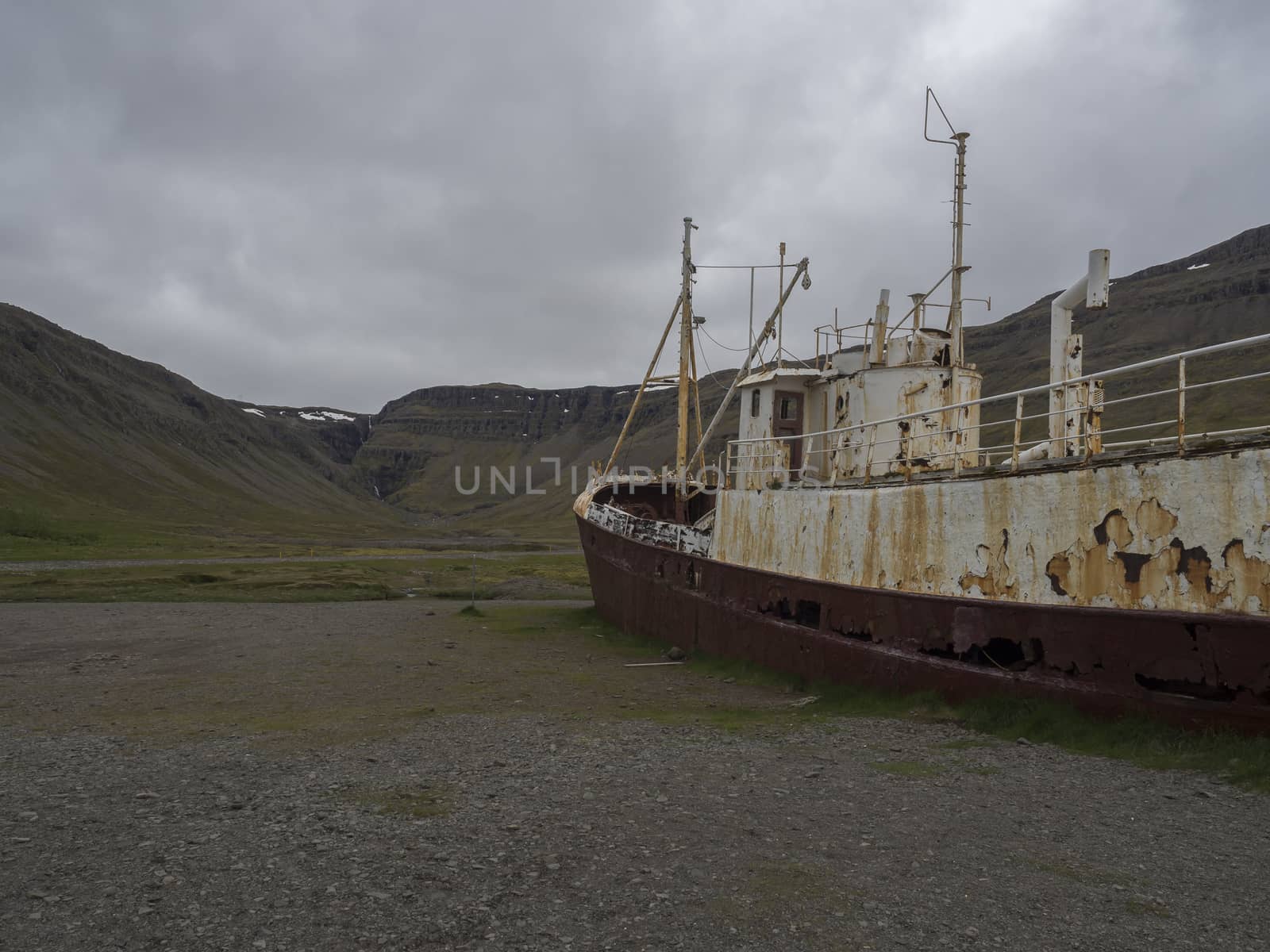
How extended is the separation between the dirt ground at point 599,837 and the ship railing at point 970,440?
127 inches

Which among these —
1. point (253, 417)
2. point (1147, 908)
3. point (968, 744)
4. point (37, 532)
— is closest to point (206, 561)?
point (37, 532)

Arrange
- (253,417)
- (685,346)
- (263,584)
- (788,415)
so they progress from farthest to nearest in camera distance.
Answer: (253,417) → (263,584) → (685,346) → (788,415)

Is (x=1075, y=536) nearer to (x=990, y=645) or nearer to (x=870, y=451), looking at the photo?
(x=990, y=645)

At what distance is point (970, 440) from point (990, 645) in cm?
430

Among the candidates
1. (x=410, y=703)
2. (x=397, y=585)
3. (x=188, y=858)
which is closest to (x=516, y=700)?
(x=410, y=703)

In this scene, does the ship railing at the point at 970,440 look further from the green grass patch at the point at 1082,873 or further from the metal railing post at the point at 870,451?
the green grass patch at the point at 1082,873

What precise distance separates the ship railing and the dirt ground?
322 cm

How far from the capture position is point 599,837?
6.32 metres

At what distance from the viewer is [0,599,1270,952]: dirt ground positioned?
485cm

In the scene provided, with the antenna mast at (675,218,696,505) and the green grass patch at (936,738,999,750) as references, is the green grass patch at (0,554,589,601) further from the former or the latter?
the green grass patch at (936,738,999,750)

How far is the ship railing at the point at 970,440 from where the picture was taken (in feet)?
26.9

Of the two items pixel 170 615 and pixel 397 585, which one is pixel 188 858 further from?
pixel 397 585

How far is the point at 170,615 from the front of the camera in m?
26.4

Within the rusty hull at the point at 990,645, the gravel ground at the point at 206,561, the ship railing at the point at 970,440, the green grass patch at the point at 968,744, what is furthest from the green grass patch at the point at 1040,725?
the gravel ground at the point at 206,561
